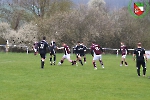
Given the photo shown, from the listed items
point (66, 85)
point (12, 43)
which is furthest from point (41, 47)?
point (12, 43)

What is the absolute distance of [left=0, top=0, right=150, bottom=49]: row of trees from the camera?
54.8 m

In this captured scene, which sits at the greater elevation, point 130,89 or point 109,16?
A: point 109,16

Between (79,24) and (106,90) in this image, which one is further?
(79,24)

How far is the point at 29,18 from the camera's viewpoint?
6119 centimetres

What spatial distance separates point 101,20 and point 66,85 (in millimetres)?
43031

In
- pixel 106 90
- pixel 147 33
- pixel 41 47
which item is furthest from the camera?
pixel 147 33

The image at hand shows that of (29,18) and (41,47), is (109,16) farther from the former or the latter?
(41,47)

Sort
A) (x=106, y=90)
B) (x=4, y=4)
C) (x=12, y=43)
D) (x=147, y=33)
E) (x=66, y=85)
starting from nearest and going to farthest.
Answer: (x=106, y=90), (x=66, y=85), (x=147, y=33), (x=12, y=43), (x=4, y=4)

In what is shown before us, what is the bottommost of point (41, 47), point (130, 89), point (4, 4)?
point (130, 89)

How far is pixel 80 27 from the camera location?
181 feet

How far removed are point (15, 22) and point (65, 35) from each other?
12.1m

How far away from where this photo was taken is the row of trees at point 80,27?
54812 millimetres

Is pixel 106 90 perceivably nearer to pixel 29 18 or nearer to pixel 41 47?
pixel 41 47

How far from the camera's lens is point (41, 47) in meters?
22.6
